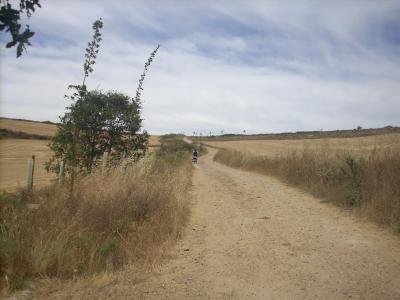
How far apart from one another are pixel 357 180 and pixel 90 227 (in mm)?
7399

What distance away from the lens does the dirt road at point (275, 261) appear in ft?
15.7

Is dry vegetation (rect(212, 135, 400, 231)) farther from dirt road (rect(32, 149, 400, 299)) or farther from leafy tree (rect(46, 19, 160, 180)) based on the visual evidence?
leafy tree (rect(46, 19, 160, 180))

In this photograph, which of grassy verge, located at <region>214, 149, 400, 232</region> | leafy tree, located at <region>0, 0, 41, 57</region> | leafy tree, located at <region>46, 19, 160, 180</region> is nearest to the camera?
leafy tree, located at <region>0, 0, 41, 57</region>

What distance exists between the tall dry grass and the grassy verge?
416cm

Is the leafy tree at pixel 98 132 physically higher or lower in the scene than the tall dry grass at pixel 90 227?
higher

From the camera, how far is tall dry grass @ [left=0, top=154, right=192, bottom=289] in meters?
5.18

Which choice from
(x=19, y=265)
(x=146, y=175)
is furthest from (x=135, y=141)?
(x=19, y=265)

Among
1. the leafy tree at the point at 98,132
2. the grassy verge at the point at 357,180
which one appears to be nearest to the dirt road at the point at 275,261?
the grassy verge at the point at 357,180

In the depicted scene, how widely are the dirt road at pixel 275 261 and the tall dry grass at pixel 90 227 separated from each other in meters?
0.50

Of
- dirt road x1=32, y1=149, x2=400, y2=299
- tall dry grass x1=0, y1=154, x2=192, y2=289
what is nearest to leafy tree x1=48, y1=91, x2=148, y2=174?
tall dry grass x1=0, y1=154, x2=192, y2=289

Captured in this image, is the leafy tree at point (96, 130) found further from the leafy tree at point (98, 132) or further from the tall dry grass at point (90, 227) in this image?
the tall dry grass at point (90, 227)

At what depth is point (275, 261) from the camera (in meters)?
5.87

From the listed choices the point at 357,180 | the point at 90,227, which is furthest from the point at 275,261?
the point at 357,180

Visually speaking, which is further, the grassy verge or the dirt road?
the grassy verge
